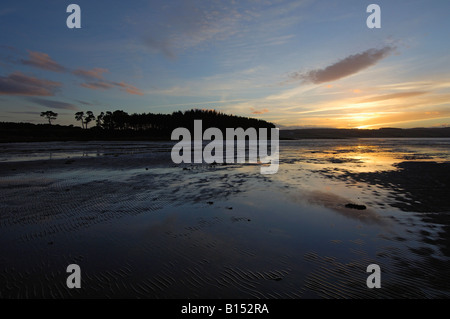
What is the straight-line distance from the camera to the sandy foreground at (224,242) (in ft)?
14.9

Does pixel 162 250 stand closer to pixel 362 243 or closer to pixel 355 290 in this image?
pixel 355 290

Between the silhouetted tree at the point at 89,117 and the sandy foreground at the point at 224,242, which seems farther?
the silhouetted tree at the point at 89,117

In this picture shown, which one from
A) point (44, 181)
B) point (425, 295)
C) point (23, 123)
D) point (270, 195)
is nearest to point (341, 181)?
point (270, 195)

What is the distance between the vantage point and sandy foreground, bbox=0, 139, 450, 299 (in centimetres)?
453

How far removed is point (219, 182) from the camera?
15156 millimetres

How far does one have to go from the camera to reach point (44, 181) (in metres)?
14.9

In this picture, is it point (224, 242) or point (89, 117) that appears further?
point (89, 117)

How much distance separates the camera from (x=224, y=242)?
21.5ft

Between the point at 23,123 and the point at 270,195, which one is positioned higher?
the point at 23,123

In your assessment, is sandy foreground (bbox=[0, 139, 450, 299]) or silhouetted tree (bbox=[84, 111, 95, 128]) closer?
sandy foreground (bbox=[0, 139, 450, 299])
